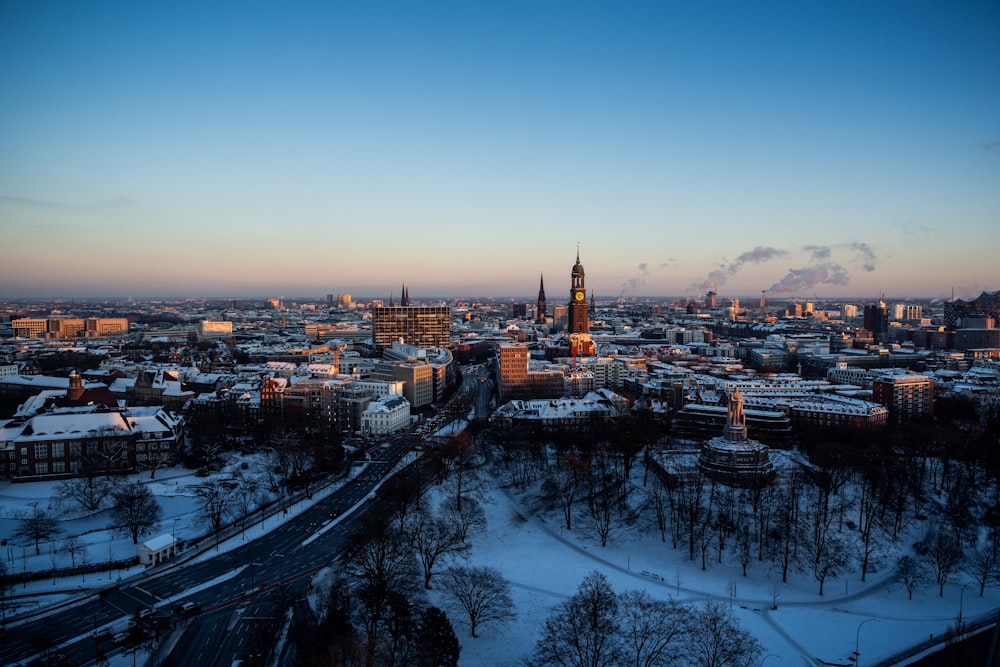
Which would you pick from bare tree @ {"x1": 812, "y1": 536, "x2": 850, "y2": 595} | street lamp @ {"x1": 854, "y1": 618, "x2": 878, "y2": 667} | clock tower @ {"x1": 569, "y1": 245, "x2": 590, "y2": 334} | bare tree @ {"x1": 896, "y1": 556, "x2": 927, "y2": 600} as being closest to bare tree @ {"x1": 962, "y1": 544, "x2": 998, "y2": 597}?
bare tree @ {"x1": 896, "y1": 556, "x2": 927, "y2": 600}

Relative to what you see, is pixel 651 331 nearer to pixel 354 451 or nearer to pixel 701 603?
pixel 354 451

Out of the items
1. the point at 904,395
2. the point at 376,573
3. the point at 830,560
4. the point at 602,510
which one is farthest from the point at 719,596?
the point at 904,395

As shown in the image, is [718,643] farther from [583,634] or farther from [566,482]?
[566,482]

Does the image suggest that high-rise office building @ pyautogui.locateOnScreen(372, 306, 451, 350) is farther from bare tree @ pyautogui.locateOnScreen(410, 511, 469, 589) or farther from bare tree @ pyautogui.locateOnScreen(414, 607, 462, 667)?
bare tree @ pyautogui.locateOnScreen(414, 607, 462, 667)

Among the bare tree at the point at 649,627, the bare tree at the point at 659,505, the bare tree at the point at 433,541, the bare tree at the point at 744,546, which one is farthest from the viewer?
the bare tree at the point at 659,505

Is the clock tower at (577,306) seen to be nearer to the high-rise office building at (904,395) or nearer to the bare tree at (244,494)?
the high-rise office building at (904,395)

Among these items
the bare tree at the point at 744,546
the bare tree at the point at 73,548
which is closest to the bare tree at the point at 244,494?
the bare tree at the point at 73,548

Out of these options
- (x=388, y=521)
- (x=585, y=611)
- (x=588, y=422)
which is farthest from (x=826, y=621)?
(x=588, y=422)
